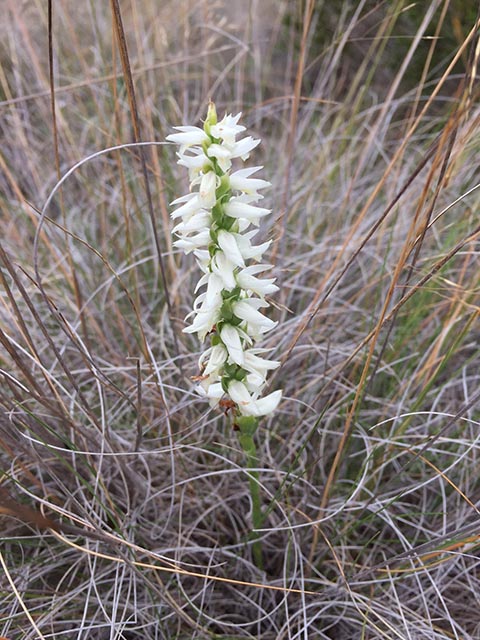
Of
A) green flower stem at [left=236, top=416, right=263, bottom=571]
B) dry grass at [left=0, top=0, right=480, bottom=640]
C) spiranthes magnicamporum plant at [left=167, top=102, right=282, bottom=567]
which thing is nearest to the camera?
spiranthes magnicamporum plant at [left=167, top=102, right=282, bottom=567]

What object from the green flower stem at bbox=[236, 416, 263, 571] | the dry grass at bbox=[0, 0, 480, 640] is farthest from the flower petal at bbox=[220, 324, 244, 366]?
the green flower stem at bbox=[236, 416, 263, 571]

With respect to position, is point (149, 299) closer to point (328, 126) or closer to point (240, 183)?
→ point (240, 183)

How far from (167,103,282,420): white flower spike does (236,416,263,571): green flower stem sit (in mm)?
71

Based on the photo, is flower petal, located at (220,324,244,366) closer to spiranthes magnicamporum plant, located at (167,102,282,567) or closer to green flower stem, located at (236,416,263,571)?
spiranthes magnicamporum plant, located at (167,102,282,567)

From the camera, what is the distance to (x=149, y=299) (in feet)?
9.08

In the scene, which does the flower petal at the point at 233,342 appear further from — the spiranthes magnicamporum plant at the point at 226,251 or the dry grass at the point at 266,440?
the dry grass at the point at 266,440

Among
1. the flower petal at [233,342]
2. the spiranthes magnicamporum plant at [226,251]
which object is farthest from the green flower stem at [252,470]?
the flower petal at [233,342]

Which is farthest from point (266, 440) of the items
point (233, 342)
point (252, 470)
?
point (233, 342)

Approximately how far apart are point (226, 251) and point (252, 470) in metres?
0.67

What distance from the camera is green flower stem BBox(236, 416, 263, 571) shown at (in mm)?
1448

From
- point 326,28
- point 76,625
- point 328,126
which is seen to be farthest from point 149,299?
point 326,28

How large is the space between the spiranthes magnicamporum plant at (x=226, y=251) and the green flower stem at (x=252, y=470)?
32mm

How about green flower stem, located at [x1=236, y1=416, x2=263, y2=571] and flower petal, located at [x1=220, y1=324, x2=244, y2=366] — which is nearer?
flower petal, located at [x1=220, y1=324, x2=244, y2=366]

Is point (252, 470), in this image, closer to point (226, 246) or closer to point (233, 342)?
point (233, 342)
